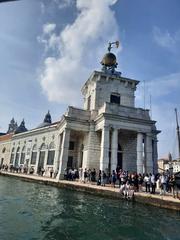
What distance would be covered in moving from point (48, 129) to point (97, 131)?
16.6 meters

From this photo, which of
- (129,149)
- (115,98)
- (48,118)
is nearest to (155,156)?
(129,149)

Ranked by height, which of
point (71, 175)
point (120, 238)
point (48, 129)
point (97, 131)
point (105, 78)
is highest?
point (105, 78)

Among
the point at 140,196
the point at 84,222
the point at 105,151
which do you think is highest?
the point at 105,151

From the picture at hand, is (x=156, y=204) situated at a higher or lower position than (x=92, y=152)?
lower

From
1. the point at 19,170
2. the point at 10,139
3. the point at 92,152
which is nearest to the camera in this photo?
the point at 92,152

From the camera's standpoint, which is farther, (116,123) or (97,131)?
(97,131)

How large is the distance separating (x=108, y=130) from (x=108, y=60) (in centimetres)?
1229

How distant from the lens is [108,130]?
22891mm

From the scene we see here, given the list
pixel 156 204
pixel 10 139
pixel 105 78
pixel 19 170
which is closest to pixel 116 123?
pixel 105 78

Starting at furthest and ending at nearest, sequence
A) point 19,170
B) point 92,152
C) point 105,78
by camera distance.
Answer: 1. point 19,170
2. point 105,78
3. point 92,152

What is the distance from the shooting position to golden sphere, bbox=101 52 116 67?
3083cm

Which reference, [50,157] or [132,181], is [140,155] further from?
[50,157]

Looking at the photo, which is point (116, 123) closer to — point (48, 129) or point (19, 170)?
point (48, 129)

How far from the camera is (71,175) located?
2378 cm
